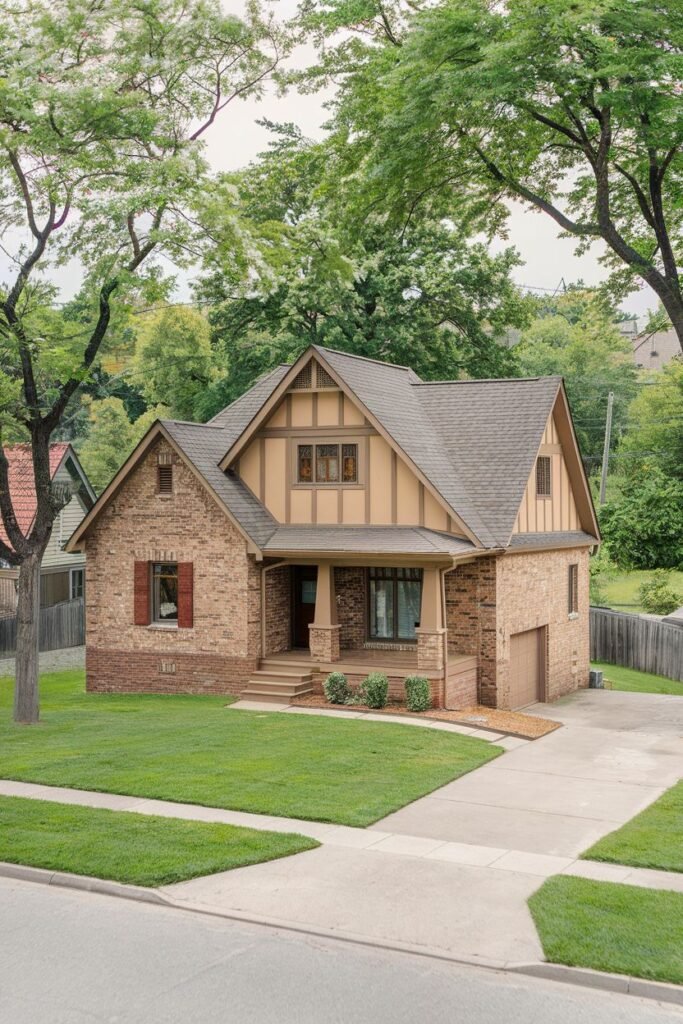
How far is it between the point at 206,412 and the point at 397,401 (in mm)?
16265

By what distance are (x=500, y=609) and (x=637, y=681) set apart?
9243 millimetres

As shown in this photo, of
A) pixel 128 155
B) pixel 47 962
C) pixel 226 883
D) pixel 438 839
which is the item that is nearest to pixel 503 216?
pixel 128 155

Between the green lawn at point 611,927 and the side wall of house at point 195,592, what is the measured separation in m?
12.8

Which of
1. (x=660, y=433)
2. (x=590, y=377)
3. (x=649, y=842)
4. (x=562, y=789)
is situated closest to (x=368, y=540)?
(x=562, y=789)

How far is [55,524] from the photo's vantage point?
126ft

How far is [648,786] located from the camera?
15594mm

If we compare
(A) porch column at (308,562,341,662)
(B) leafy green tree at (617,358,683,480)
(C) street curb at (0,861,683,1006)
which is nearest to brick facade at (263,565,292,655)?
(A) porch column at (308,562,341,662)

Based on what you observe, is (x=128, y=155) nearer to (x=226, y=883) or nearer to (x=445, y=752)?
(x=445, y=752)

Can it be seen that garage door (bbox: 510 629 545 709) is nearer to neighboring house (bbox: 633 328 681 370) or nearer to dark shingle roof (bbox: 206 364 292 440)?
dark shingle roof (bbox: 206 364 292 440)

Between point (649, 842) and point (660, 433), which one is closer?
point (649, 842)

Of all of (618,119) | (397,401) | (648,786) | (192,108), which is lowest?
(648,786)

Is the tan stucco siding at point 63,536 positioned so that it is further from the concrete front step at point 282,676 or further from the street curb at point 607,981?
the street curb at point 607,981

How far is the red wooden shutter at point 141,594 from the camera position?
936 inches

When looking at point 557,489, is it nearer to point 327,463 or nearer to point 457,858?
point 327,463
